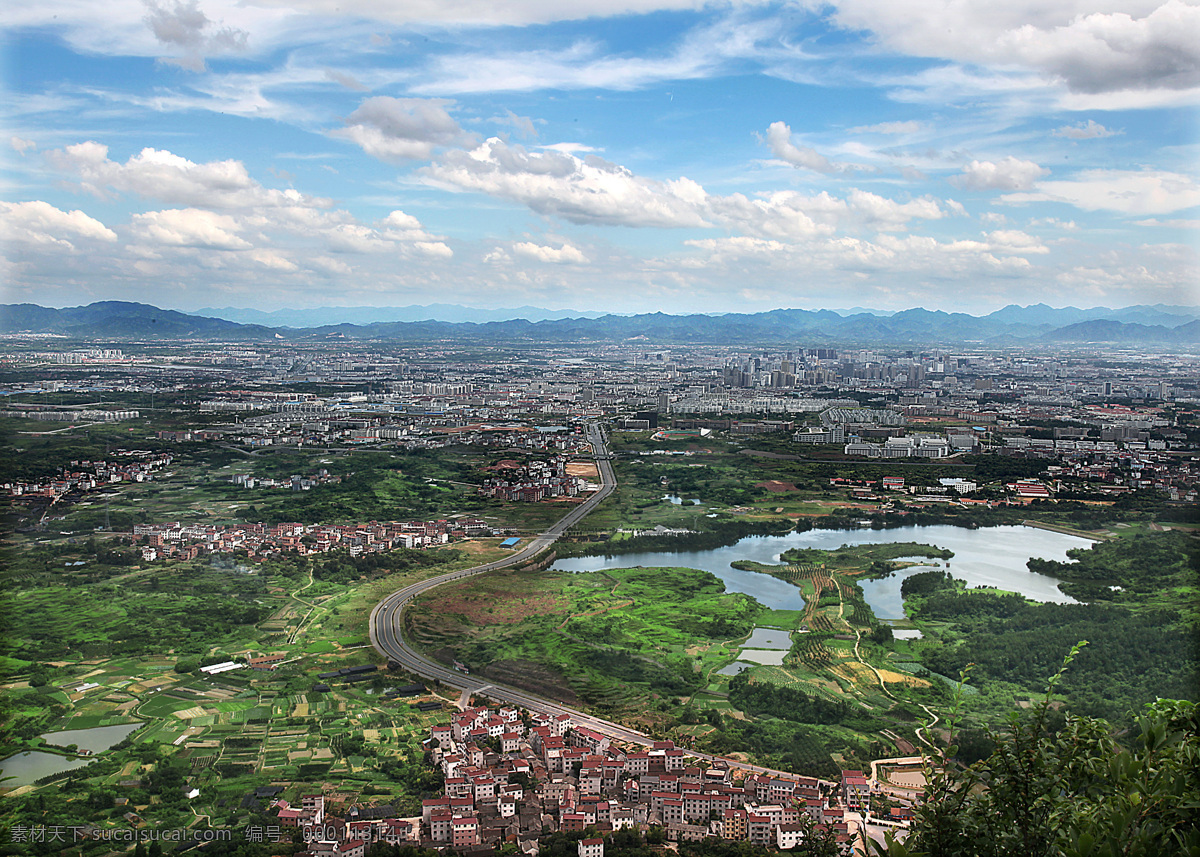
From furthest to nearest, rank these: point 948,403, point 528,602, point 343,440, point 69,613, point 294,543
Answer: point 948,403 → point 343,440 → point 294,543 → point 528,602 → point 69,613

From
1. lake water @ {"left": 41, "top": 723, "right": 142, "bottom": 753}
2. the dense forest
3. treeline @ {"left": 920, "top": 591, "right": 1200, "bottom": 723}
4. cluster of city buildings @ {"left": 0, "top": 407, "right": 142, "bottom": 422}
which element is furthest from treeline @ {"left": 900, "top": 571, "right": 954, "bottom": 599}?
cluster of city buildings @ {"left": 0, "top": 407, "right": 142, "bottom": 422}

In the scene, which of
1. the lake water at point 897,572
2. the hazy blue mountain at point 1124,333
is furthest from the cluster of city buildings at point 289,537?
the hazy blue mountain at point 1124,333

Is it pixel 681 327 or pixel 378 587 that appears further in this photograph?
pixel 681 327

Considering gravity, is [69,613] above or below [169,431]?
below

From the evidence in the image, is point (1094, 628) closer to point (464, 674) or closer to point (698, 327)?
point (464, 674)

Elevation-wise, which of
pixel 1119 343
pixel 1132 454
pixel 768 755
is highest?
pixel 1119 343

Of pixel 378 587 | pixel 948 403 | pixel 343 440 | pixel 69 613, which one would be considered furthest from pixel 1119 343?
pixel 69 613

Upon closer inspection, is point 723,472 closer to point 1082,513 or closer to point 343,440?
point 1082,513
